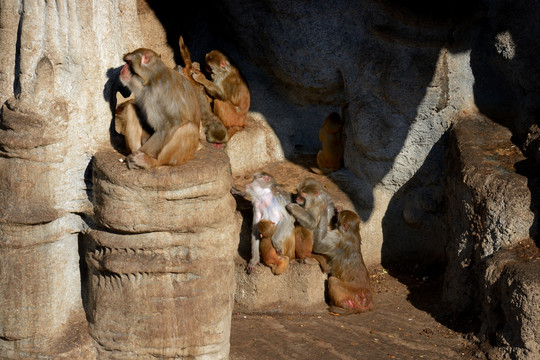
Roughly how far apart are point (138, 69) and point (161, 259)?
1.65 m

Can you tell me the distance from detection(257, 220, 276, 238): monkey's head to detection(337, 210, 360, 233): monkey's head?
92cm

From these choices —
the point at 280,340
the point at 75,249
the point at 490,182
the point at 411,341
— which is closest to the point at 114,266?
the point at 75,249

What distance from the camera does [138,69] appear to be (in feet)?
21.5

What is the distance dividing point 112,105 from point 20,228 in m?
1.35

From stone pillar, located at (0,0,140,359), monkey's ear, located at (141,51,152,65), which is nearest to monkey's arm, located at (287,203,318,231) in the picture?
stone pillar, located at (0,0,140,359)

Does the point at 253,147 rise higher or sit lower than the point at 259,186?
higher

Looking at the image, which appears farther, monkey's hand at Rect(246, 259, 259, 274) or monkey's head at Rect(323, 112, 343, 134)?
monkey's head at Rect(323, 112, 343, 134)

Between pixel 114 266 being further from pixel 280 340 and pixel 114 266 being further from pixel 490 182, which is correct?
pixel 490 182

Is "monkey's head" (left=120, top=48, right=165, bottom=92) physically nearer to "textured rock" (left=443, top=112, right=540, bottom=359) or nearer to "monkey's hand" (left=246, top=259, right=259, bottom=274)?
"monkey's hand" (left=246, top=259, right=259, bottom=274)

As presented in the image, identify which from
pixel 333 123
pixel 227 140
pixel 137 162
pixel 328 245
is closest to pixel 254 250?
pixel 328 245

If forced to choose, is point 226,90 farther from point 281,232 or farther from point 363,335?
point 363,335

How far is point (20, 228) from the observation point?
646cm

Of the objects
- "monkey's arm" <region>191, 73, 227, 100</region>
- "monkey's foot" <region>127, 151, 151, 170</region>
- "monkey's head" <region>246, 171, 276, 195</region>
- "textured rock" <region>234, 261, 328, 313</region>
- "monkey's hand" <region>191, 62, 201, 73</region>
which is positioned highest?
"monkey's hand" <region>191, 62, 201, 73</region>

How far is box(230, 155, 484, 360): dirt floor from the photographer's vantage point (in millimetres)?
8109
